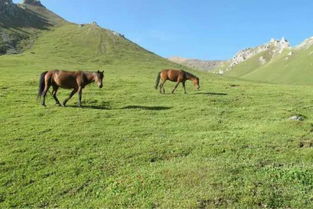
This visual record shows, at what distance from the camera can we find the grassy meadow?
12164 mm

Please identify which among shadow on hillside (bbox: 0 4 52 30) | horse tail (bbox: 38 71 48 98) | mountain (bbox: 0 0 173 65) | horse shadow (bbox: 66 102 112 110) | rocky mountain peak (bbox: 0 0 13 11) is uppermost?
rocky mountain peak (bbox: 0 0 13 11)

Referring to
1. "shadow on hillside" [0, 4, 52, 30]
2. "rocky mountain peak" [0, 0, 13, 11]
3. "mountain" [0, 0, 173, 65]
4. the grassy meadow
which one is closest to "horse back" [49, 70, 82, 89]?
the grassy meadow

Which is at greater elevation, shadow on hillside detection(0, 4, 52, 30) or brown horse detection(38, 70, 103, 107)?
shadow on hillside detection(0, 4, 52, 30)

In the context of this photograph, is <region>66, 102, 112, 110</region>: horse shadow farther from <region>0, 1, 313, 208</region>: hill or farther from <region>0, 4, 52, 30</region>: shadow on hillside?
<region>0, 4, 52, 30</region>: shadow on hillside

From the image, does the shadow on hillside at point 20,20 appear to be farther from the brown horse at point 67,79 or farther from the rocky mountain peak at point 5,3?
the brown horse at point 67,79

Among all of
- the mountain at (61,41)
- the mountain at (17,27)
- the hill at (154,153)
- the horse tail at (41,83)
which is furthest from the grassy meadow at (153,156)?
the mountain at (17,27)

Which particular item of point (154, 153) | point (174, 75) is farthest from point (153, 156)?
point (174, 75)

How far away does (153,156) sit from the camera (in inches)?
630

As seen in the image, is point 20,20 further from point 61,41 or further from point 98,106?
point 98,106

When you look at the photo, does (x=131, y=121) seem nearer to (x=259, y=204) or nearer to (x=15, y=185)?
(x=15, y=185)

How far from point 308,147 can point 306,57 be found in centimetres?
19294

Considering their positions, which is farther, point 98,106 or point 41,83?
point 98,106

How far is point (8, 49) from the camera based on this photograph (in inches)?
3634

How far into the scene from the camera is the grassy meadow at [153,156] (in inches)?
479
